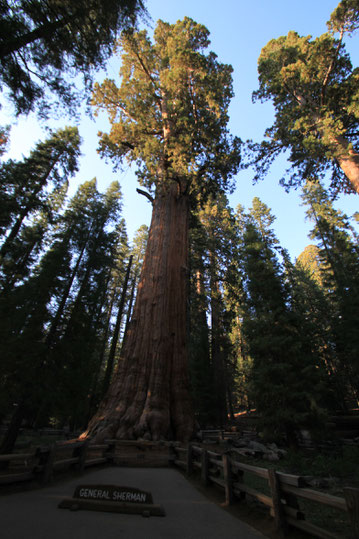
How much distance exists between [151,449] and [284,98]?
60.4 ft

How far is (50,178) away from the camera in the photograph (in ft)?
53.9

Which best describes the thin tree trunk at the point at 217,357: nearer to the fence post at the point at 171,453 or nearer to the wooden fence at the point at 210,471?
the fence post at the point at 171,453

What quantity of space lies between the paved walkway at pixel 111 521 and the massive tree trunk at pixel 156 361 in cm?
321

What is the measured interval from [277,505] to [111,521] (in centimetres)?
205

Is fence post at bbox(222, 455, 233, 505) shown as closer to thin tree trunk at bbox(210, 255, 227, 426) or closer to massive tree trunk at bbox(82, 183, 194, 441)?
massive tree trunk at bbox(82, 183, 194, 441)

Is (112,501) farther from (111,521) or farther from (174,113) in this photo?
(174,113)

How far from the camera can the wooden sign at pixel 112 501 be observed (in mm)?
3348

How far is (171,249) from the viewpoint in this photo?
10.9 metres

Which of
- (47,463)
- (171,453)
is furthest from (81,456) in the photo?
(171,453)

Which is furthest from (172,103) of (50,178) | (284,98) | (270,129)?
(50,178)

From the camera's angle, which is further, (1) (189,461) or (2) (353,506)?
(1) (189,461)

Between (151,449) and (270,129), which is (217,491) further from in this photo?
(270,129)

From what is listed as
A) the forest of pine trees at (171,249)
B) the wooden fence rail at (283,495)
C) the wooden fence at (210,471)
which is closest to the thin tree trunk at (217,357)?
the forest of pine trees at (171,249)

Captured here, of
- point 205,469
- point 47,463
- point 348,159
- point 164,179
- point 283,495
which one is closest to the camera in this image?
point 283,495
